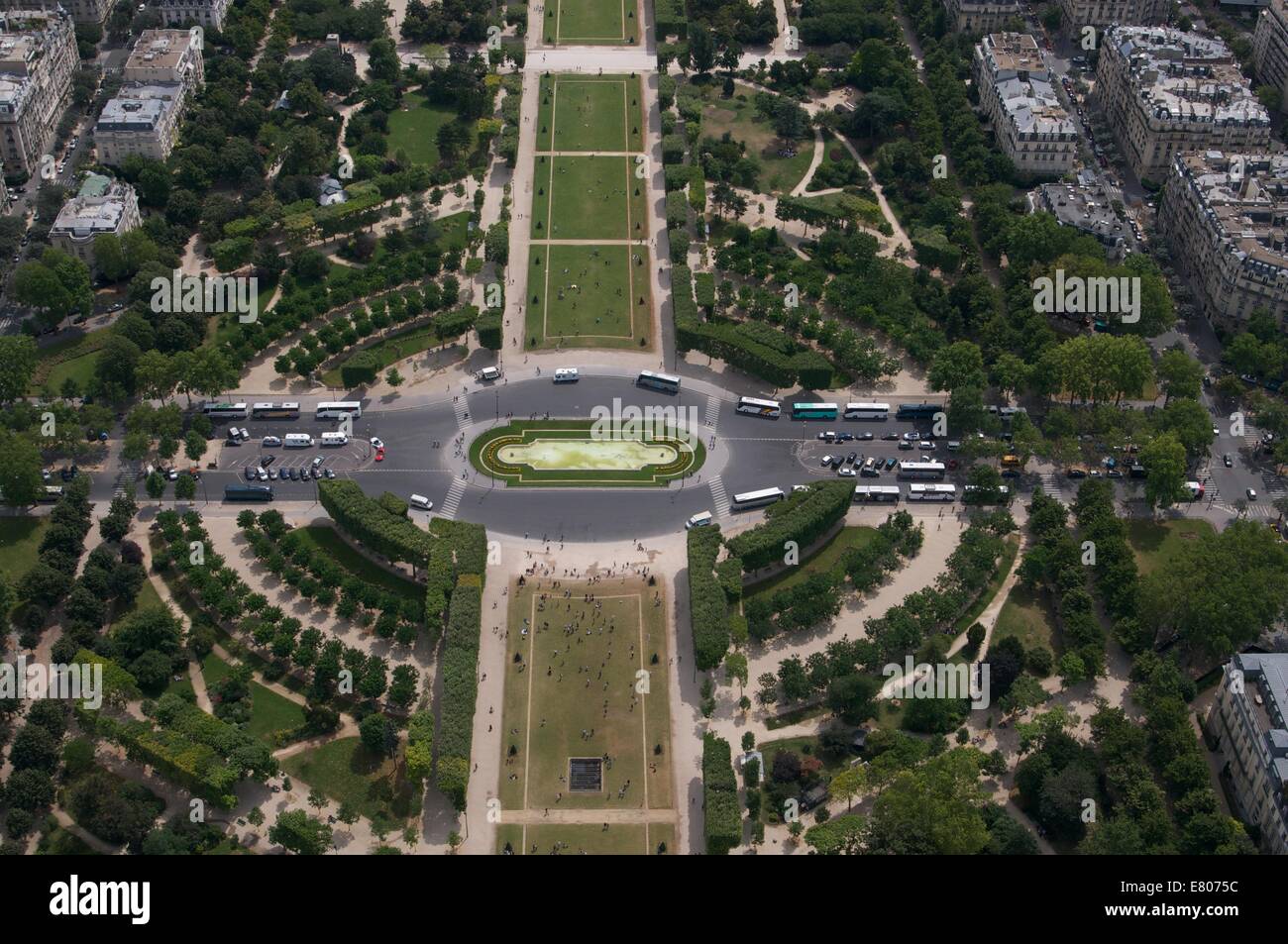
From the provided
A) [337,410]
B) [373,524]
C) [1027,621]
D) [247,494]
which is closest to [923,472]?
[1027,621]

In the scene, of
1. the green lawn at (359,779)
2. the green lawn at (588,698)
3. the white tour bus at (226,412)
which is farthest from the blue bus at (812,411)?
the green lawn at (359,779)

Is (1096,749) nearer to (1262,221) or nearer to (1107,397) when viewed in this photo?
(1107,397)

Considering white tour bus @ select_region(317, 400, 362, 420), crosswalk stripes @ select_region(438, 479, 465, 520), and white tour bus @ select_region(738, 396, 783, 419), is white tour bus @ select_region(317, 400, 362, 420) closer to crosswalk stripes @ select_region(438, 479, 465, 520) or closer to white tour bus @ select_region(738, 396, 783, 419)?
crosswalk stripes @ select_region(438, 479, 465, 520)

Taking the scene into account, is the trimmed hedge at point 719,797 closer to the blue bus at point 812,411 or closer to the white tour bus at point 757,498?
the white tour bus at point 757,498

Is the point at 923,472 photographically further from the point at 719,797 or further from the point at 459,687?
the point at 459,687

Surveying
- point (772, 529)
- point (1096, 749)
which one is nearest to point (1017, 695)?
point (1096, 749)

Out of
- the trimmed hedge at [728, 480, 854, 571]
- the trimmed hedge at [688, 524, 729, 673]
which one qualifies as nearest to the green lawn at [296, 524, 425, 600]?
the trimmed hedge at [688, 524, 729, 673]
